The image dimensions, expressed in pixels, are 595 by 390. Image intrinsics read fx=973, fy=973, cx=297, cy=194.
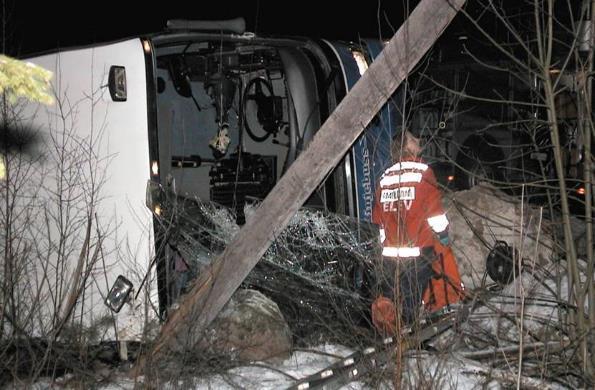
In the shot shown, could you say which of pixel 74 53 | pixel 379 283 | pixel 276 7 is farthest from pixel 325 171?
pixel 276 7

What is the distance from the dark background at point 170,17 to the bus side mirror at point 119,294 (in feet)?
38.6

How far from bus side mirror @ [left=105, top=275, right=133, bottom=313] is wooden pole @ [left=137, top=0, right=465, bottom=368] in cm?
30

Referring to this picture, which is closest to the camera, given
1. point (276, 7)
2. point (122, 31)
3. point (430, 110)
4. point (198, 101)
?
point (198, 101)

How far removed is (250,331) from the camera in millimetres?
6039

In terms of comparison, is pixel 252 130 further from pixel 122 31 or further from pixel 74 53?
pixel 122 31

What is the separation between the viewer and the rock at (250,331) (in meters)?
5.89

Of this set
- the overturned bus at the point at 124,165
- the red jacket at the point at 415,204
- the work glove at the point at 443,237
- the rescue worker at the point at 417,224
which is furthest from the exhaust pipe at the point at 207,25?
the work glove at the point at 443,237

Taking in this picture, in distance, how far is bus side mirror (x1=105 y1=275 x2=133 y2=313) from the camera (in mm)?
5734

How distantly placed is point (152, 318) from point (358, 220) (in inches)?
61.6

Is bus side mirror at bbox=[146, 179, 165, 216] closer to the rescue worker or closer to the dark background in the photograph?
the rescue worker

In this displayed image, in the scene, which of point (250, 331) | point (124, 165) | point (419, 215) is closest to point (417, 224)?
point (419, 215)

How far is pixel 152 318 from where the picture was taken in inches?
→ 227

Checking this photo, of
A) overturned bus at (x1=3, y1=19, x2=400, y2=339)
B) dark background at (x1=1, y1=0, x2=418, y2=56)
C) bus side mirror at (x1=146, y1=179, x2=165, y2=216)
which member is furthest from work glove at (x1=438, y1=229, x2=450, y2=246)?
dark background at (x1=1, y1=0, x2=418, y2=56)

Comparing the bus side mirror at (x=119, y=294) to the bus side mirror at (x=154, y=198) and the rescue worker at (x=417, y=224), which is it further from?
the rescue worker at (x=417, y=224)
